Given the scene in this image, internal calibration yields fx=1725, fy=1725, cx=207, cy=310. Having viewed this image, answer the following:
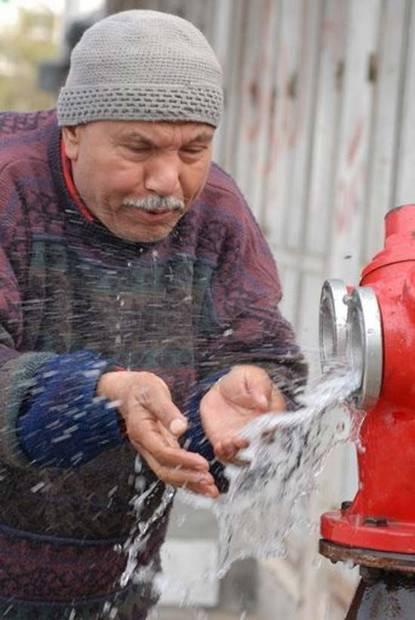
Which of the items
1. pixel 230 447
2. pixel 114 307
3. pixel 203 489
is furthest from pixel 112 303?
pixel 203 489

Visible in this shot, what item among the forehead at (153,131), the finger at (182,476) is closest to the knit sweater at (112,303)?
the forehead at (153,131)

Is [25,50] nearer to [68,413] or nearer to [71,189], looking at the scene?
[71,189]

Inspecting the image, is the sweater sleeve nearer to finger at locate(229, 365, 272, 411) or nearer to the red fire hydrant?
finger at locate(229, 365, 272, 411)

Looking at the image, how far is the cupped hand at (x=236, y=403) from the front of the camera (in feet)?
8.82

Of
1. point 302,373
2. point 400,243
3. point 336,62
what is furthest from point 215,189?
point 336,62

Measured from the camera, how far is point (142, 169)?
117 inches

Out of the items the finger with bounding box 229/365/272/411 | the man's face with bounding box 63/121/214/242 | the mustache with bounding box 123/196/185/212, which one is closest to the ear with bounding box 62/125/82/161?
the man's face with bounding box 63/121/214/242

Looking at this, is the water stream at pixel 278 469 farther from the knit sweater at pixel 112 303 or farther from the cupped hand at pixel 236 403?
the knit sweater at pixel 112 303

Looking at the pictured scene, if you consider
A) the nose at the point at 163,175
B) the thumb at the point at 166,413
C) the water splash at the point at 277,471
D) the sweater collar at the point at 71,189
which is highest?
the nose at the point at 163,175

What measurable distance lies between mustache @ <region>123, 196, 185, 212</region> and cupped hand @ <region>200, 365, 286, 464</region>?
339mm

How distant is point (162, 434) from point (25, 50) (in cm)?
3855

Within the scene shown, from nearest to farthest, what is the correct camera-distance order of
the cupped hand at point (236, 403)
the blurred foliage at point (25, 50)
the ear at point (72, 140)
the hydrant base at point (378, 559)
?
the hydrant base at point (378, 559) < the cupped hand at point (236, 403) < the ear at point (72, 140) < the blurred foliage at point (25, 50)

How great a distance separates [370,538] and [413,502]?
81 mm

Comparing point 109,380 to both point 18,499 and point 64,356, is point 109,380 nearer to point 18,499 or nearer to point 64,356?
point 64,356
